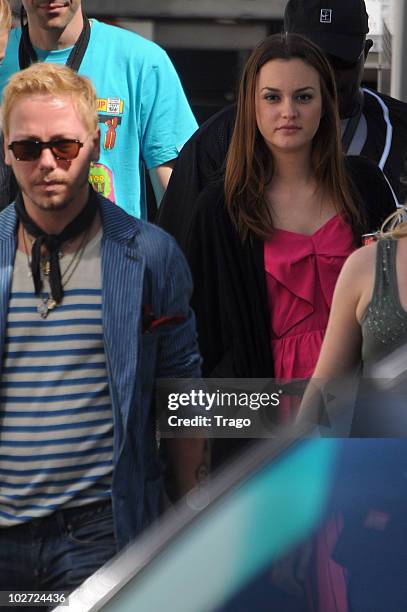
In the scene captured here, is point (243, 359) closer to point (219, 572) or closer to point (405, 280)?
point (405, 280)

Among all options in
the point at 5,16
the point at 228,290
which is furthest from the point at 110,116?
the point at 228,290

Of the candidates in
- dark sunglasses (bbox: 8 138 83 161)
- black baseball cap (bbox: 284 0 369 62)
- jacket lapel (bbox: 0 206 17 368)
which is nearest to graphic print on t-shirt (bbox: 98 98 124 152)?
dark sunglasses (bbox: 8 138 83 161)

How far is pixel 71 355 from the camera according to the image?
2555 millimetres

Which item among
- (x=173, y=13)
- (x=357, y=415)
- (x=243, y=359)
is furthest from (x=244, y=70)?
(x=357, y=415)

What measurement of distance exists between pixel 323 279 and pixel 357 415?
0.95 m

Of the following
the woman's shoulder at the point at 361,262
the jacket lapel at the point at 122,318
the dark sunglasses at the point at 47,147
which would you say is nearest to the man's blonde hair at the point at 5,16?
the dark sunglasses at the point at 47,147

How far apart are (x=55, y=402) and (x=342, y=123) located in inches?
35.1

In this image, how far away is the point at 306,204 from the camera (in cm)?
282

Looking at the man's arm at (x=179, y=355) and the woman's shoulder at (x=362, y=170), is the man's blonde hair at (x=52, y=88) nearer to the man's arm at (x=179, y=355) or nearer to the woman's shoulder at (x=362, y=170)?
the man's arm at (x=179, y=355)

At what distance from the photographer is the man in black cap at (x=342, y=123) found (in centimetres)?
284

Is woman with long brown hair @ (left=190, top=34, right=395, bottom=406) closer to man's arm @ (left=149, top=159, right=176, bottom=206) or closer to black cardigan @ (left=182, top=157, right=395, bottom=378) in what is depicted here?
black cardigan @ (left=182, top=157, right=395, bottom=378)

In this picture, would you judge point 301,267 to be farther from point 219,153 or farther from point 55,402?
point 55,402

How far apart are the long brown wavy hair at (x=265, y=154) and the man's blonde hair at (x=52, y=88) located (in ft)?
1.07

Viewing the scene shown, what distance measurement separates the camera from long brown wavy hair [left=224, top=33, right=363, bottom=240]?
2.80 metres
